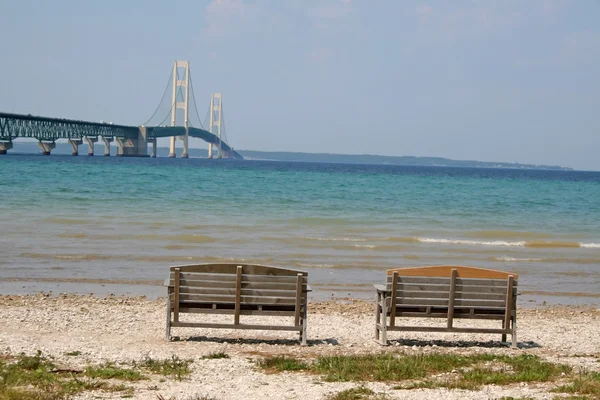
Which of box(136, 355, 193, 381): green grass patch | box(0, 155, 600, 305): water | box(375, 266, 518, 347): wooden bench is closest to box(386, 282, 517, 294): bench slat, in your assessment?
box(375, 266, 518, 347): wooden bench

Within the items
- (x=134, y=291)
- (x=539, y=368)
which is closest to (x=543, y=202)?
(x=134, y=291)

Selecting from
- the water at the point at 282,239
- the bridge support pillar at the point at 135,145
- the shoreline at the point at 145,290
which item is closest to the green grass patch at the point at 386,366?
the shoreline at the point at 145,290

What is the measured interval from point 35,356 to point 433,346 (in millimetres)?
3136

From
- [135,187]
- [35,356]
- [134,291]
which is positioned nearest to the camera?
[35,356]

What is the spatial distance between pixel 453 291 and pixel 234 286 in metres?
1.76

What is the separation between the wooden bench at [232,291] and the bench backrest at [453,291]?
76cm

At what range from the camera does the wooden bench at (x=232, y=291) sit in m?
6.34

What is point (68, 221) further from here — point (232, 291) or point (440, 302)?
point (440, 302)

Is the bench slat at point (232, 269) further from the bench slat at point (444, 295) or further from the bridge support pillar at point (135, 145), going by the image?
the bridge support pillar at point (135, 145)

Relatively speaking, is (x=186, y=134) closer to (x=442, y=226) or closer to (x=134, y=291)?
(x=442, y=226)

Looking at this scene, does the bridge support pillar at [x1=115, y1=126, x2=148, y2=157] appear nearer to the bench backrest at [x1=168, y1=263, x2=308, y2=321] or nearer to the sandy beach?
the sandy beach

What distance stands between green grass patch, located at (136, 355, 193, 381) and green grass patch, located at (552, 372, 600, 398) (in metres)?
2.24

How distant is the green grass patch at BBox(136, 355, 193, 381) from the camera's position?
5.02m

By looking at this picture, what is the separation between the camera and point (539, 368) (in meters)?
5.32
